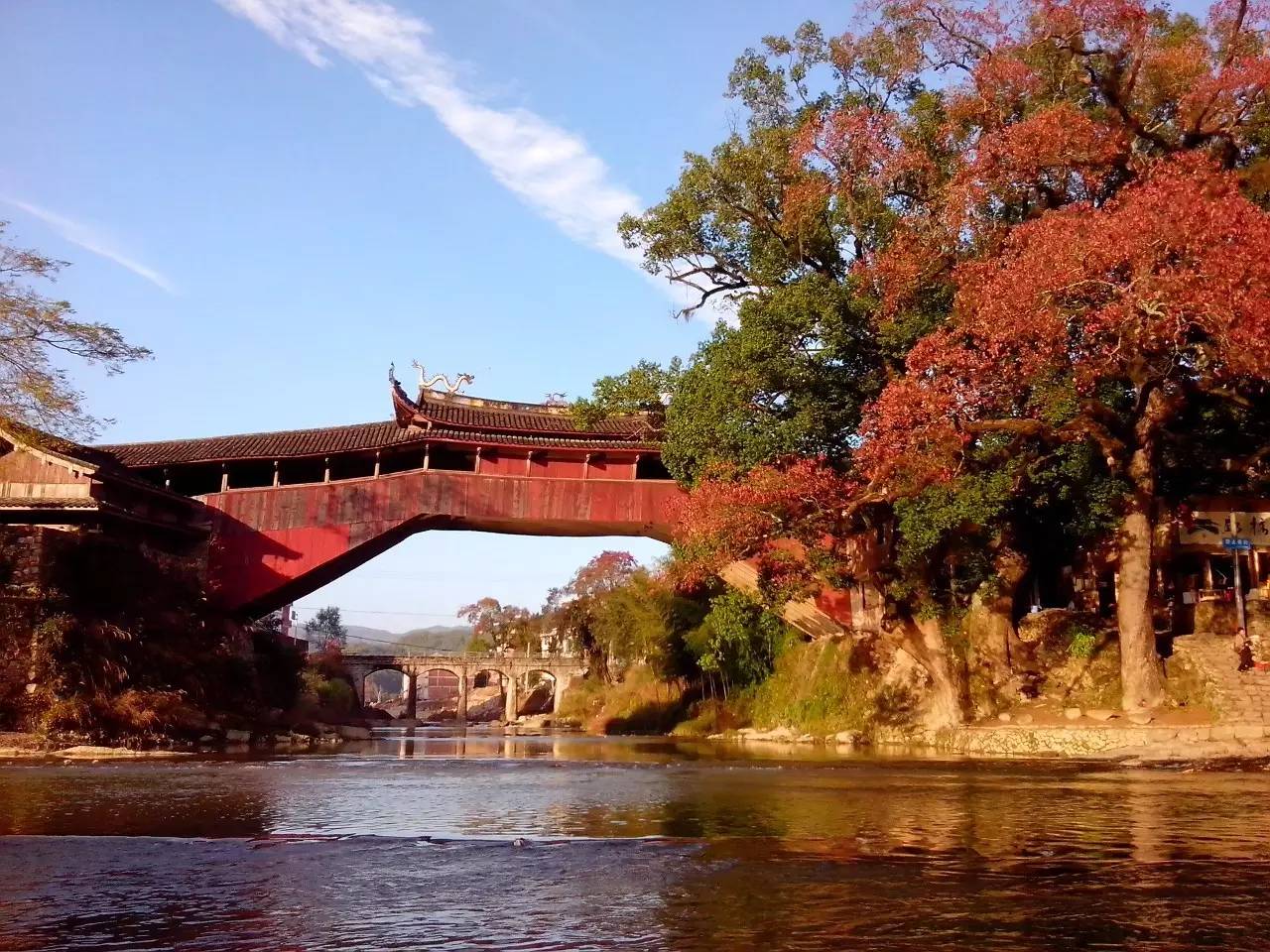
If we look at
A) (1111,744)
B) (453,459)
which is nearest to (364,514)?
(453,459)

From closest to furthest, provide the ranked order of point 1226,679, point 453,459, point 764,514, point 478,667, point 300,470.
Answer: point 1226,679 → point 764,514 → point 453,459 → point 300,470 → point 478,667

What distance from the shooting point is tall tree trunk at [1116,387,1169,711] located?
1881 cm

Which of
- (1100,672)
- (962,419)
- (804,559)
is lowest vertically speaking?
(1100,672)

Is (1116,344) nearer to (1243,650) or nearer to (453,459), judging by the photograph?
(1243,650)

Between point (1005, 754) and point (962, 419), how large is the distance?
604 centimetres

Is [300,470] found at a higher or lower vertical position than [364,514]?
higher

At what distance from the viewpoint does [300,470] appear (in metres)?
31.6

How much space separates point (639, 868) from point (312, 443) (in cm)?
2679

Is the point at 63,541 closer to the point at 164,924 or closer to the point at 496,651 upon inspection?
the point at 164,924

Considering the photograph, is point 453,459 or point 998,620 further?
point 453,459

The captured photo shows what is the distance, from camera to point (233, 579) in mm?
29984

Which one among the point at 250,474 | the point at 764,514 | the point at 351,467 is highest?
the point at 351,467

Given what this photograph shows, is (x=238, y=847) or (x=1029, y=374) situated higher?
(x=1029, y=374)

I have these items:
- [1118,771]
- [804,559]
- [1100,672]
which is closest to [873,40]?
[804,559]
